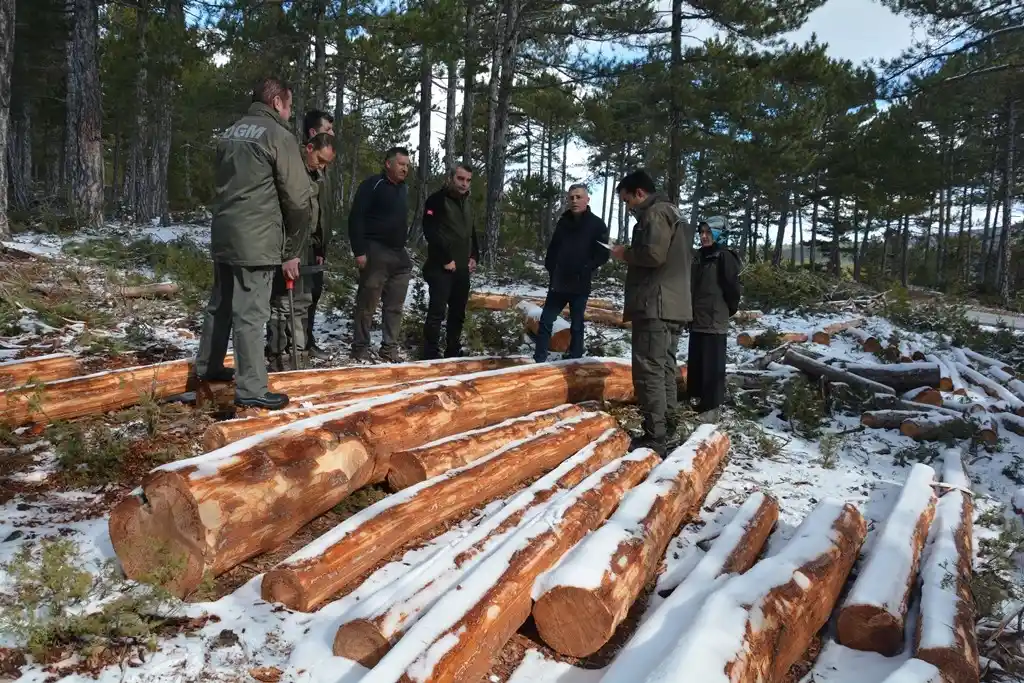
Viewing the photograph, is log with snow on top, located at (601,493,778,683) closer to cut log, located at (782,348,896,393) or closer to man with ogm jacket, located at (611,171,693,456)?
man with ogm jacket, located at (611,171,693,456)

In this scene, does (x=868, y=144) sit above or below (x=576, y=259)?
above

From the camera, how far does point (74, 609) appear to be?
2.40m

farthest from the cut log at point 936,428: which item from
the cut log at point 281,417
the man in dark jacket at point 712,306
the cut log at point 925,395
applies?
the cut log at point 281,417

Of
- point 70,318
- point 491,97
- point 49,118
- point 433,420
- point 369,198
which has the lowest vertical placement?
point 433,420

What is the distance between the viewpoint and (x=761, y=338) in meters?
9.48

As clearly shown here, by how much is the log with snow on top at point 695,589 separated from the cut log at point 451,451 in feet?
4.88

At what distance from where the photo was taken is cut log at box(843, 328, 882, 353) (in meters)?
9.48

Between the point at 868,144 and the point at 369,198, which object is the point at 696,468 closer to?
the point at 369,198

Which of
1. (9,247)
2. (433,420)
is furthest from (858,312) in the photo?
(9,247)

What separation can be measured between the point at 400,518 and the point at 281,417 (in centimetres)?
114

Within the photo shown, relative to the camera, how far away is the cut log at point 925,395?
6793mm

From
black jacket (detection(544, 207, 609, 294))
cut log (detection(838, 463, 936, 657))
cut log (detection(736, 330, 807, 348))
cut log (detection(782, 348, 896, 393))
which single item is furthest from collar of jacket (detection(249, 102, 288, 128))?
cut log (detection(736, 330, 807, 348))

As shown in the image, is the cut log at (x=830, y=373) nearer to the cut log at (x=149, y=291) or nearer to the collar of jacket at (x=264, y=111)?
the collar of jacket at (x=264, y=111)

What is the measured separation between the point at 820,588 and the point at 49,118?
33.4 meters
